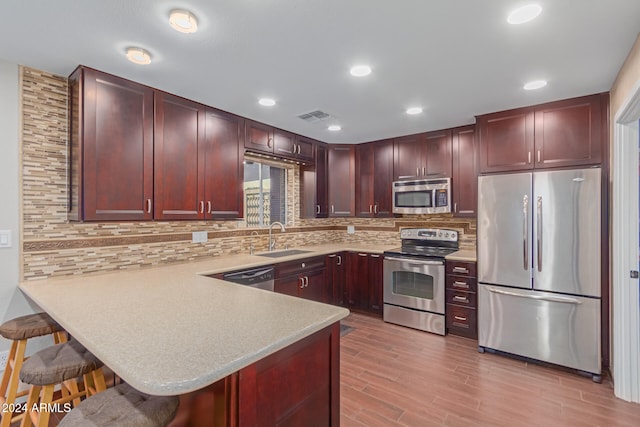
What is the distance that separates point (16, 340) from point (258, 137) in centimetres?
243

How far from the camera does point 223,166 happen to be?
9.76 feet

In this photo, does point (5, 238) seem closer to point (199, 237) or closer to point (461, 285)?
point (199, 237)

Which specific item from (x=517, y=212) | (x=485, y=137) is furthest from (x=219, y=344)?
(x=485, y=137)

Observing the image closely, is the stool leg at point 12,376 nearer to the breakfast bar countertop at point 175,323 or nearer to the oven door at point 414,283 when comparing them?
the breakfast bar countertop at point 175,323

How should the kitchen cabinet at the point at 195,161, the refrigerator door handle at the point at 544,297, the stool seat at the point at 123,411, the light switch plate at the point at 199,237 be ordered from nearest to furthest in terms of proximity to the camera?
the stool seat at the point at 123,411 → the kitchen cabinet at the point at 195,161 → the refrigerator door handle at the point at 544,297 → the light switch plate at the point at 199,237

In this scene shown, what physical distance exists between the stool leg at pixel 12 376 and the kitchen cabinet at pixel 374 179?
3502mm

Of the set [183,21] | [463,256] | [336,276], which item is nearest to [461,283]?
[463,256]

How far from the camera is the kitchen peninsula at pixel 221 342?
0.97 meters

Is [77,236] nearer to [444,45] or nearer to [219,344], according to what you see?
[219,344]

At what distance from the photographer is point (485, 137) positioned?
3.14 metres

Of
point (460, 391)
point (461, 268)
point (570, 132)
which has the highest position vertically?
point (570, 132)

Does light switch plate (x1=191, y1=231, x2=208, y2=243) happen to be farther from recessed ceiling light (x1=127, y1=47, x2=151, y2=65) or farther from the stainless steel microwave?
the stainless steel microwave

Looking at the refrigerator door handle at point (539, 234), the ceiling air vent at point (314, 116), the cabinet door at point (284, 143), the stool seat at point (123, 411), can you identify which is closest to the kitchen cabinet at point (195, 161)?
the cabinet door at point (284, 143)

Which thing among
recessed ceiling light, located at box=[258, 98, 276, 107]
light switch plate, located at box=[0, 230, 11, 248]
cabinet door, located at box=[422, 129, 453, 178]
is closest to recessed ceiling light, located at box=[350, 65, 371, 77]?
recessed ceiling light, located at box=[258, 98, 276, 107]
